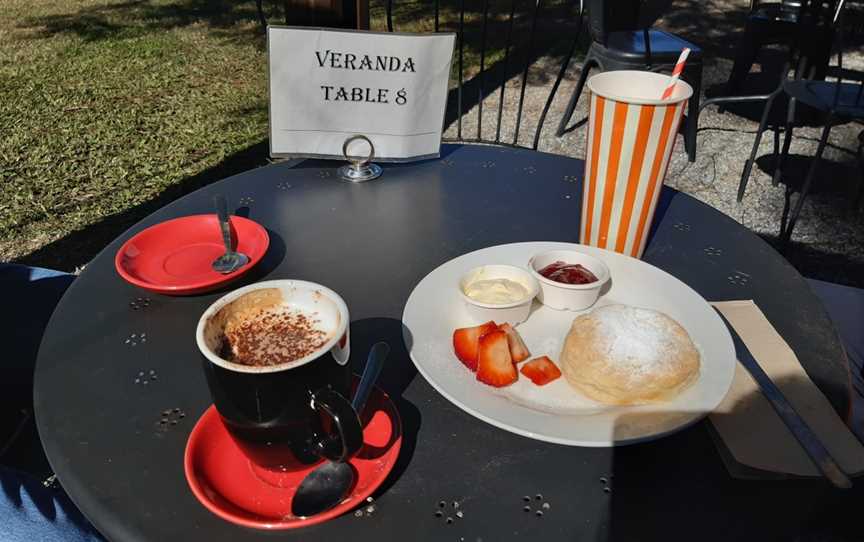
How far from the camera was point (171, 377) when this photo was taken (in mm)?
936

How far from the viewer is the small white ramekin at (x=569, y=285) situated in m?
1.03

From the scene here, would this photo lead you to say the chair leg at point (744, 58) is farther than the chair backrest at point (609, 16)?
Yes

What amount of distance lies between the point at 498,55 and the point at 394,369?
538 centimetres

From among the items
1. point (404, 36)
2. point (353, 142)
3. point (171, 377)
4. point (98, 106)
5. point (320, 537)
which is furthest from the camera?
point (98, 106)

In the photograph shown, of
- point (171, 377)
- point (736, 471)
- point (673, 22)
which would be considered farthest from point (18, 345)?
point (673, 22)

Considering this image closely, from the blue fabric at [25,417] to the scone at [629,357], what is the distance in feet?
2.96

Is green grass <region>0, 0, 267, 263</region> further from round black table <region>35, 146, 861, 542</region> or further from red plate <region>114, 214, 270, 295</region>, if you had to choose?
round black table <region>35, 146, 861, 542</region>

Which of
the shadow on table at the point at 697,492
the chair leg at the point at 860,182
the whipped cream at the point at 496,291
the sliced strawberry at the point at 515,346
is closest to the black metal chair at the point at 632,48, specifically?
the chair leg at the point at 860,182

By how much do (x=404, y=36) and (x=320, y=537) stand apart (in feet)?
3.67

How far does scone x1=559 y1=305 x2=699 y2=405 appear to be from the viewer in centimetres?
86

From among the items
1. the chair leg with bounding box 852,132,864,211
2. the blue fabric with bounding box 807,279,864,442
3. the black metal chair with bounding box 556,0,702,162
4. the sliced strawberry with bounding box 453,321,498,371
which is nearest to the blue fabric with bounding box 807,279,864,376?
the blue fabric with bounding box 807,279,864,442

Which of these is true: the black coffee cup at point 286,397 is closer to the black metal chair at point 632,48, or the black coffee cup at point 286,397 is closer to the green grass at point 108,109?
the green grass at point 108,109

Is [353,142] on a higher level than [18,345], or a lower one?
higher

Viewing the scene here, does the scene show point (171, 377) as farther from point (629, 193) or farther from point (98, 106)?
point (98, 106)
